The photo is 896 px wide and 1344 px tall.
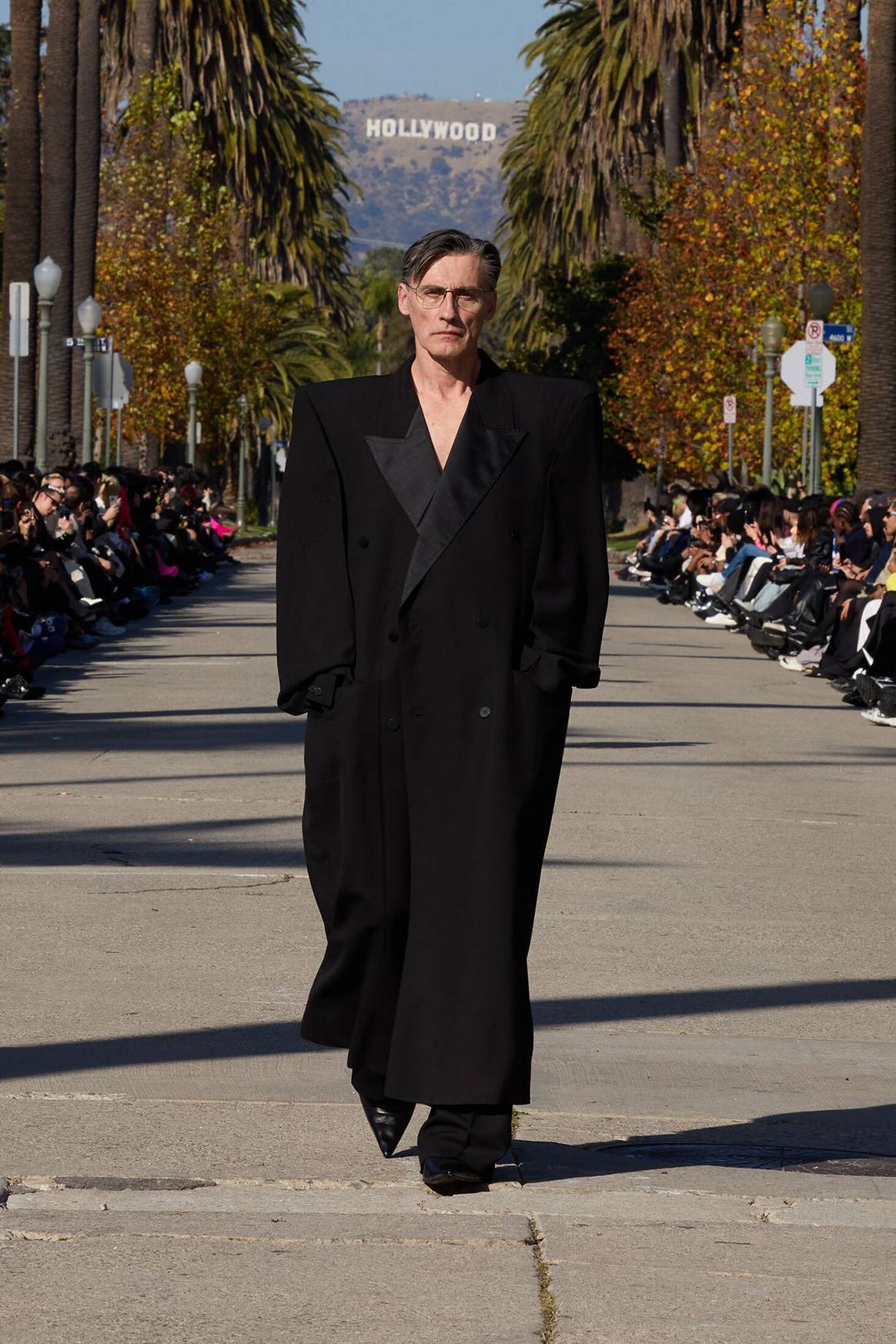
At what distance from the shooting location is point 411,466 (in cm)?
560

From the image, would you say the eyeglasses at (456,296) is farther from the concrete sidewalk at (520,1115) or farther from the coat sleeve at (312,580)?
the concrete sidewalk at (520,1115)

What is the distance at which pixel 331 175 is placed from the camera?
80.7 m

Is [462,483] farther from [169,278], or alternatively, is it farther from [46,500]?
[169,278]

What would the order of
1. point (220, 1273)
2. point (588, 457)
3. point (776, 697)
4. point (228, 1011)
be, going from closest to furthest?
1. point (220, 1273)
2. point (588, 457)
3. point (228, 1011)
4. point (776, 697)

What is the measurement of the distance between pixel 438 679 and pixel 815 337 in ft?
80.3

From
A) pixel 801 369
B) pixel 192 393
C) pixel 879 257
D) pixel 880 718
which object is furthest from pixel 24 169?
pixel 880 718

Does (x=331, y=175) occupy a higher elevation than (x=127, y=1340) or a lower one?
higher

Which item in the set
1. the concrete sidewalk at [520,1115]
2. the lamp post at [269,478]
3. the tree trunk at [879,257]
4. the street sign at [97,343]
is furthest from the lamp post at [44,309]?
the lamp post at [269,478]

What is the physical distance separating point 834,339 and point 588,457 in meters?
23.8

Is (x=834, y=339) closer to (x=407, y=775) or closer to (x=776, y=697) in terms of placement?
(x=776, y=697)

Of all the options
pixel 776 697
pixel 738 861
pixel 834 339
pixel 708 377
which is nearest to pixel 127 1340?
pixel 738 861

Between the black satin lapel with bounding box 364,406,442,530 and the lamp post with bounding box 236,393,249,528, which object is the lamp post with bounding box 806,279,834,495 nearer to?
the black satin lapel with bounding box 364,406,442,530

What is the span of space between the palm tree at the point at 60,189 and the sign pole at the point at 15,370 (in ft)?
8.89

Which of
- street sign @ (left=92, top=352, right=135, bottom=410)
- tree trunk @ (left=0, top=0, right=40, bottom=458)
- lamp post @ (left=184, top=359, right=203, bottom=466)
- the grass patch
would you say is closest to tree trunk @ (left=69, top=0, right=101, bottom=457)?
street sign @ (left=92, top=352, right=135, bottom=410)
